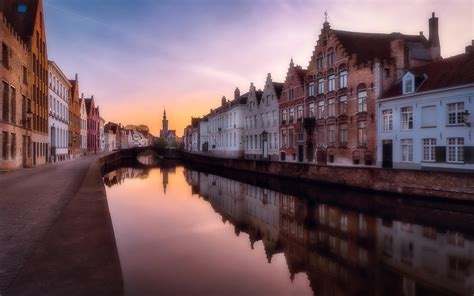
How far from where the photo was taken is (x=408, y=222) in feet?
48.4

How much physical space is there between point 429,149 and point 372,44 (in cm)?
1406

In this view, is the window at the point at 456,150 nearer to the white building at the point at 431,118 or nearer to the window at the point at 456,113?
the white building at the point at 431,118

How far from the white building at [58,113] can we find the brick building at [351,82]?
91.1 ft

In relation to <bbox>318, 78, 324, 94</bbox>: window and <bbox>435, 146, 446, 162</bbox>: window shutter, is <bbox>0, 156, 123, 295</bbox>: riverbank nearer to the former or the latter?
<bbox>435, 146, 446, 162</bbox>: window shutter

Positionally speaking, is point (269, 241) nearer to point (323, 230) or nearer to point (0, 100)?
point (323, 230)

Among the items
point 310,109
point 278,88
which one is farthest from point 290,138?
point 278,88

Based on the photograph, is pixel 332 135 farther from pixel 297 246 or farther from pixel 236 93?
pixel 236 93

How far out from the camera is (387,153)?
26.5 metres

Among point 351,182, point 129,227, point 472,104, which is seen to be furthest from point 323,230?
point 472,104

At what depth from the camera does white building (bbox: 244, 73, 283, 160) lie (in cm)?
4291

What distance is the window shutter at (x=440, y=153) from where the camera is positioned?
21.9 m

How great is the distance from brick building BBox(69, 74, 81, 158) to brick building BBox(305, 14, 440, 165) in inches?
1334

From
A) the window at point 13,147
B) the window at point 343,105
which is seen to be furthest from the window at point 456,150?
the window at point 13,147

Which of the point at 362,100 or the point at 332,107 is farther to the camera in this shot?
the point at 332,107
